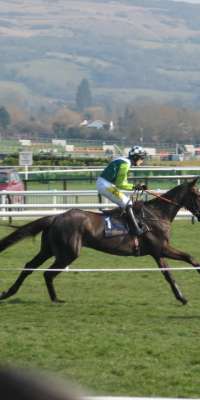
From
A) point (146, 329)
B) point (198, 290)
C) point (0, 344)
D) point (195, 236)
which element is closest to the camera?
point (0, 344)

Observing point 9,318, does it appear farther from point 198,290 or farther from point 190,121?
point 190,121

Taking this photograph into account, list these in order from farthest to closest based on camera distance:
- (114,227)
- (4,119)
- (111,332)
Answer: (4,119), (114,227), (111,332)

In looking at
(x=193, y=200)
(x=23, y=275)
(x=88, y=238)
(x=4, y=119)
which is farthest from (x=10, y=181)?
(x=4, y=119)

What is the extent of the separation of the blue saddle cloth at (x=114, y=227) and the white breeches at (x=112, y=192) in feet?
1.11

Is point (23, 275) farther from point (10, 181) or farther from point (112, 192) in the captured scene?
point (10, 181)

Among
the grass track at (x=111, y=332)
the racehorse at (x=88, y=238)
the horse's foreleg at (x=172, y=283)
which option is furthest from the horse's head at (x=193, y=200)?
the grass track at (x=111, y=332)

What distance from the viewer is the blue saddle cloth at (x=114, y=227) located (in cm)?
975

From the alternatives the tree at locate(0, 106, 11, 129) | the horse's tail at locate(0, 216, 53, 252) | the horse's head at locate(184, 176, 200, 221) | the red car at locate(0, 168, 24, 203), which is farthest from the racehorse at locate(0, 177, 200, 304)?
the tree at locate(0, 106, 11, 129)

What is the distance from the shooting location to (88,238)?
31.8 ft

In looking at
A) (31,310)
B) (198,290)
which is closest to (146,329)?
(31,310)

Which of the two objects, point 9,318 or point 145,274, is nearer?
point 9,318

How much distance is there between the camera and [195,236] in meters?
17.2

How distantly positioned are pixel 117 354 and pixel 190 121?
9838cm

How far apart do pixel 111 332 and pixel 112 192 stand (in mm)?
2740
